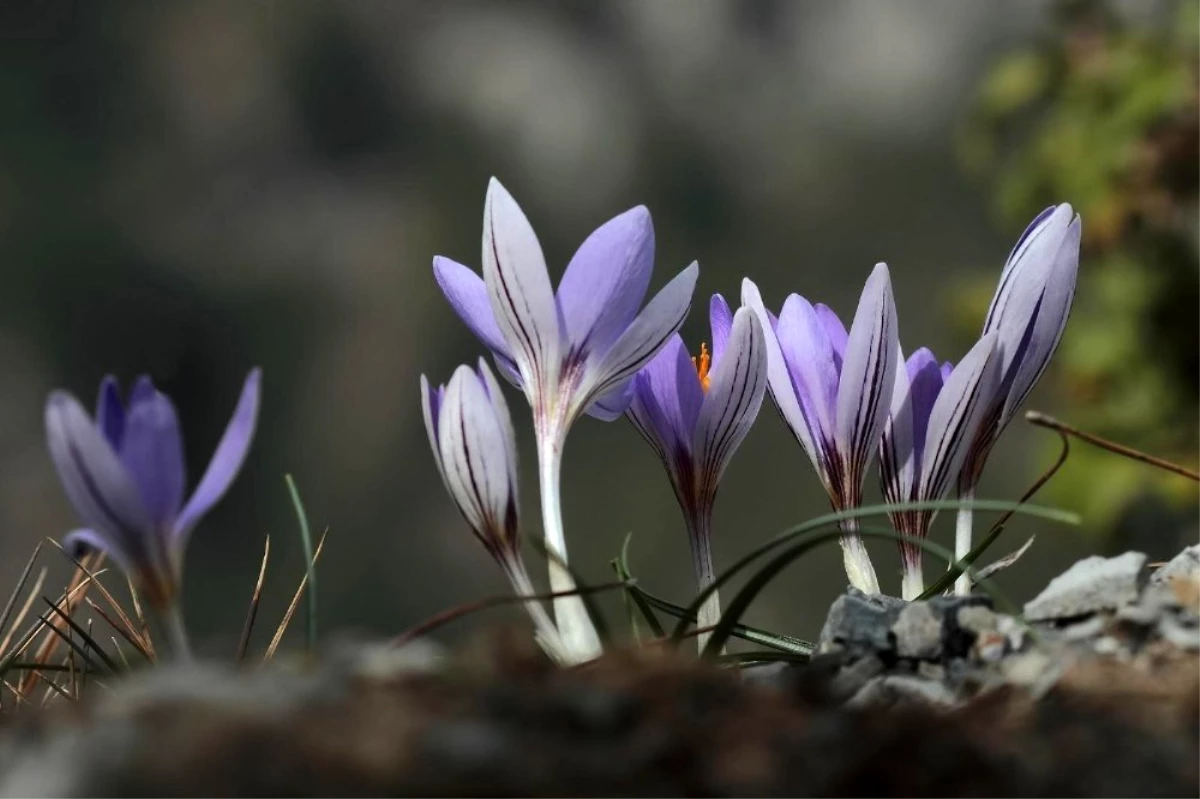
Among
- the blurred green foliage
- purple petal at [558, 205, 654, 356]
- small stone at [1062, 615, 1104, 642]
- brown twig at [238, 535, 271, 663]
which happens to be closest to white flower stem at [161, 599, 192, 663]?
brown twig at [238, 535, 271, 663]

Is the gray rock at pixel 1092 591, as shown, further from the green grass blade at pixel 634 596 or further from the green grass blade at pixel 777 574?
the green grass blade at pixel 634 596

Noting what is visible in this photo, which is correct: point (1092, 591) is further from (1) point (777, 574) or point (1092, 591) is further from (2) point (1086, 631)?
(1) point (777, 574)

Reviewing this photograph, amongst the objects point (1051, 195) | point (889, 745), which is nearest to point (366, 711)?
point (889, 745)

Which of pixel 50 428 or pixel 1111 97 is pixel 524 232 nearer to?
pixel 50 428

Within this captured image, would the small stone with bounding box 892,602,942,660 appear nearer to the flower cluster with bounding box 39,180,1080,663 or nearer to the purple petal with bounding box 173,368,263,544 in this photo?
the flower cluster with bounding box 39,180,1080,663

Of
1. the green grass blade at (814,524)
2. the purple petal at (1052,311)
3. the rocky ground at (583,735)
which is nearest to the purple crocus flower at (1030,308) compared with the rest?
the purple petal at (1052,311)

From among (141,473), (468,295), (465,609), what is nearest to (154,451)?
(141,473)
